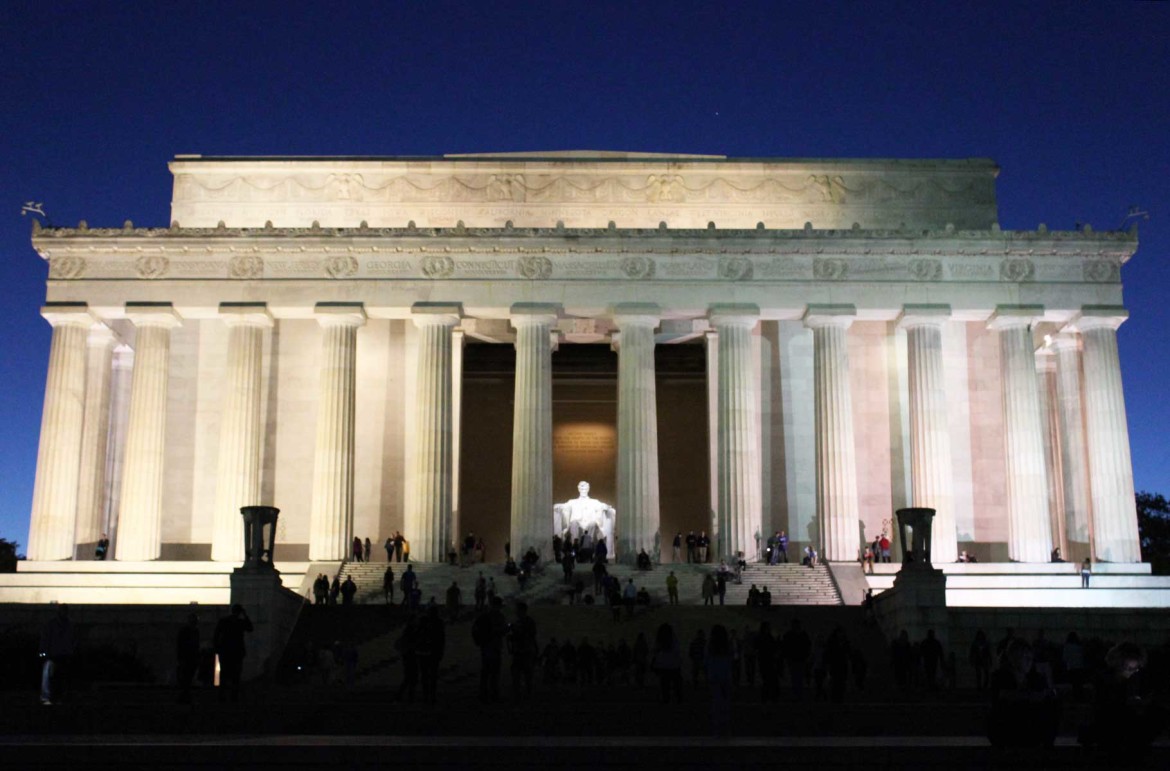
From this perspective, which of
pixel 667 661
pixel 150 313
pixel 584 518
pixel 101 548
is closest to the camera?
pixel 667 661

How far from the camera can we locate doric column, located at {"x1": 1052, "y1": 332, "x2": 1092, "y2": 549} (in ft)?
170

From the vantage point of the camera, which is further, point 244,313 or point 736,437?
point 244,313

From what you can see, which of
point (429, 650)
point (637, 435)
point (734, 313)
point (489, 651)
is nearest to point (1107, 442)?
point (734, 313)

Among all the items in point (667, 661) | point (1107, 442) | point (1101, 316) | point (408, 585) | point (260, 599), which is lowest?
point (667, 661)

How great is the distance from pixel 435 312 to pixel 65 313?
45.3 ft

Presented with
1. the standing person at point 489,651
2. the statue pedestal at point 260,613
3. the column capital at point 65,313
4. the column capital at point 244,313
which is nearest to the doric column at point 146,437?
the column capital at point 65,313

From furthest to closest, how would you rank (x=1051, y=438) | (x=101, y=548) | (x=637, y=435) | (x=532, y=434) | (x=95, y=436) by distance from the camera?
(x=1051, y=438) → (x=95, y=436) → (x=637, y=435) → (x=532, y=434) → (x=101, y=548)

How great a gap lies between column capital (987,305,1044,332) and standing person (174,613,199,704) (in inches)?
1385

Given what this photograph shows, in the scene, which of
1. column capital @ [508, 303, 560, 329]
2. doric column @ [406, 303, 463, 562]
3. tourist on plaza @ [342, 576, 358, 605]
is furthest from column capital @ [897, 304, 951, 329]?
tourist on plaza @ [342, 576, 358, 605]

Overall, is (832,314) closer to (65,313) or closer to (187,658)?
(65,313)

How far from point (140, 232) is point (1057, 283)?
113 feet

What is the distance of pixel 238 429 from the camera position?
5016cm

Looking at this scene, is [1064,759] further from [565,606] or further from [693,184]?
[693,184]

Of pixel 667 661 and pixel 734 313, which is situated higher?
pixel 734 313
